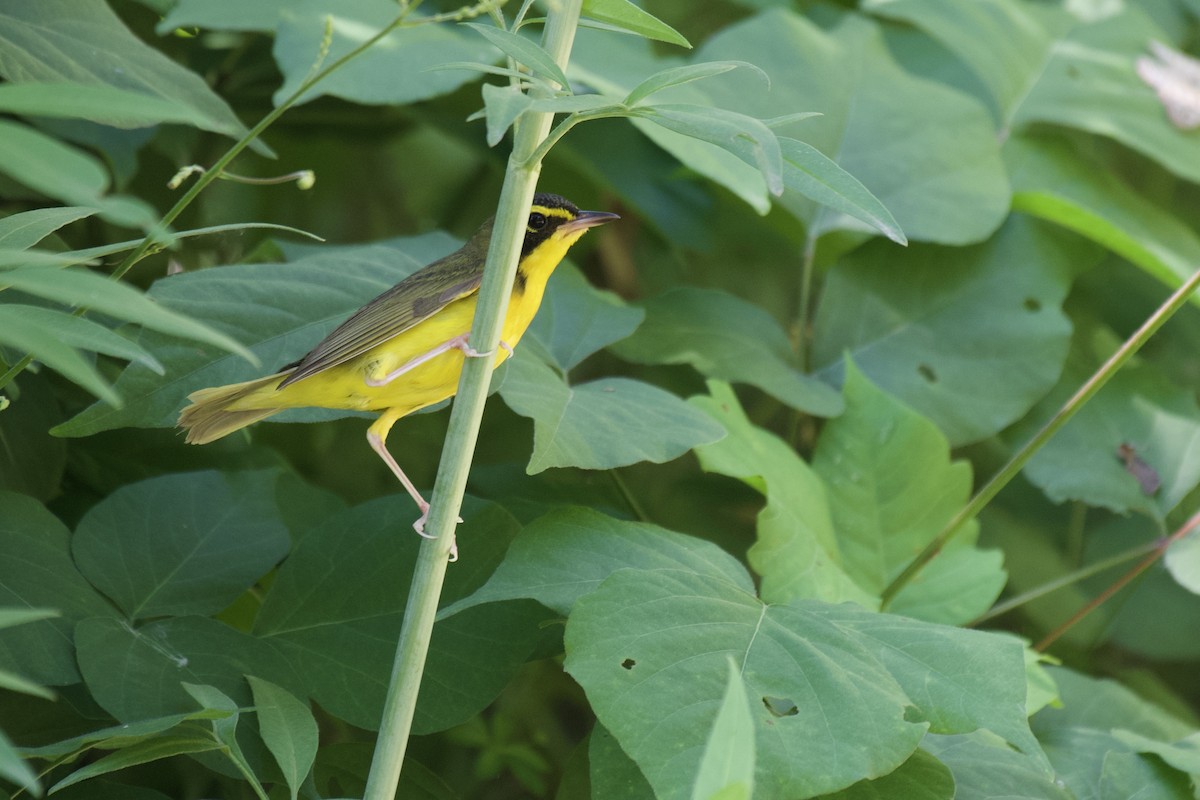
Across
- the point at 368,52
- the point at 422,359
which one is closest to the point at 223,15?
the point at 368,52

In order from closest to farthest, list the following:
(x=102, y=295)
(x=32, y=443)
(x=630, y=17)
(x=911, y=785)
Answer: (x=102, y=295)
(x=630, y=17)
(x=911, y=785)
(x=32, y=443)

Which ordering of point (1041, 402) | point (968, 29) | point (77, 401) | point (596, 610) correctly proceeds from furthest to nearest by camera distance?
point (968, 29), point (1041, 402), point (77, 401), point (596, 610)

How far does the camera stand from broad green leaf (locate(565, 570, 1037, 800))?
1.06 meters

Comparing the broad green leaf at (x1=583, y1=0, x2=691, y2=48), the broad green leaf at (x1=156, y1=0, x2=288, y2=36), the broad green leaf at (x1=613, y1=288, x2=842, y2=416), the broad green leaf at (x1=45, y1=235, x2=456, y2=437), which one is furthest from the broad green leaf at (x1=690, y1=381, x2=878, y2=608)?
the broad green leaf at (x1=156, y1=0, x2=288, y2=36)

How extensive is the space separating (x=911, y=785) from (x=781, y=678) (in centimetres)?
22

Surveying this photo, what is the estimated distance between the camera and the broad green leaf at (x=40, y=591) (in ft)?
3.94

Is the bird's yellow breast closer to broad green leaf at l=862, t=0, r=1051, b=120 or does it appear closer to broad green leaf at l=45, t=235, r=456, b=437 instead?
broad green leaf at l=45, t=235, r=456, b=437

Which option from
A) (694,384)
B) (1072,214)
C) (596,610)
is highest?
(1072,214)

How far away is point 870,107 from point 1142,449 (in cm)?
91

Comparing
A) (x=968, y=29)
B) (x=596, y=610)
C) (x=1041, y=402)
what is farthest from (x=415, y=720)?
(x=968, y=29)

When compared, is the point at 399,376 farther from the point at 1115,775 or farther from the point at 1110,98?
the point at 1110,98

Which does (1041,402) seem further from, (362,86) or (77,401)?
(77,401)

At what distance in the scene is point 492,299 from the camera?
936mm

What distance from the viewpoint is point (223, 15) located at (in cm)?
181
